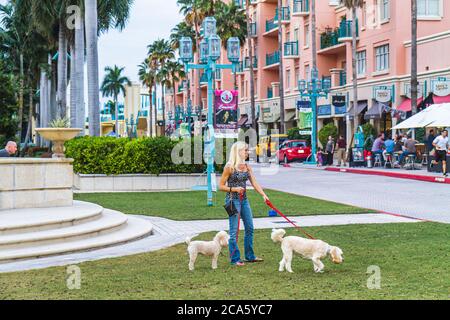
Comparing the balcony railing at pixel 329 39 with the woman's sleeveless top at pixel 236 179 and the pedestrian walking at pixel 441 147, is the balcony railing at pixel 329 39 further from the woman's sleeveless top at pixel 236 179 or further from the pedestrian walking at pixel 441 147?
the woman's sleeveless top at pixel 236 179

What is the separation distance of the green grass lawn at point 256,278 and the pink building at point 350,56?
90.6 ft

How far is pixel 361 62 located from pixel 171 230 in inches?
1534

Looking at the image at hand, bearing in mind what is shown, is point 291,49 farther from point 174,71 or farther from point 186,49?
point 174,71

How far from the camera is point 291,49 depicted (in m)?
64.2

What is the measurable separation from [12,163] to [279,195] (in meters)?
10.7

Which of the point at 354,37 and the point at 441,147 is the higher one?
the point at 354,37

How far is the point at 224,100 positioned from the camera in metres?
27.1

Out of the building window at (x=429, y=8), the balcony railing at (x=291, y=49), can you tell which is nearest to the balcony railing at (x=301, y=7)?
the balcony railing at (x=291, y=49)

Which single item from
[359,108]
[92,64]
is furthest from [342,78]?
[92,64]

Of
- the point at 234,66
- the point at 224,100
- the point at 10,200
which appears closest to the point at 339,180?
the point at 224,100

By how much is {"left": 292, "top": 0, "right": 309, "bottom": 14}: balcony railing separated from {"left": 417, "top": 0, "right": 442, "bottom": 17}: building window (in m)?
15.6

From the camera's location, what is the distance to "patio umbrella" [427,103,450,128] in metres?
32.1

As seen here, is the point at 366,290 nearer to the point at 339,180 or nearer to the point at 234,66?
the point at 234,66
